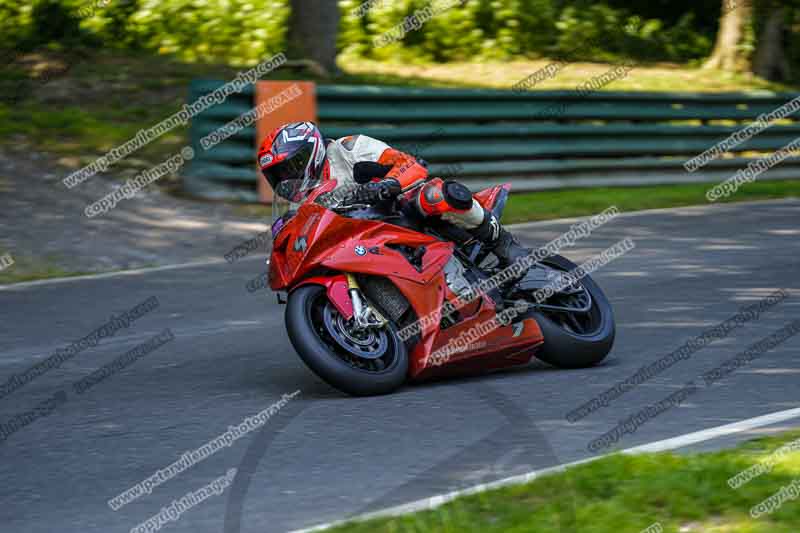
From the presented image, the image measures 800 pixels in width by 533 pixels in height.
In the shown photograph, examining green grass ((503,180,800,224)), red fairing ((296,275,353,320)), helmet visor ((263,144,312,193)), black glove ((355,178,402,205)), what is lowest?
green grass ((503,180,800,224))

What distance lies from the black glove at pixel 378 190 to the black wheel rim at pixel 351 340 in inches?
22.0

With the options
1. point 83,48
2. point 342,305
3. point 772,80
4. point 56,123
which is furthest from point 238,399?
point 772,80

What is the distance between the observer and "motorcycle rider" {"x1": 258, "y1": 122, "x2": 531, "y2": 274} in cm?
649

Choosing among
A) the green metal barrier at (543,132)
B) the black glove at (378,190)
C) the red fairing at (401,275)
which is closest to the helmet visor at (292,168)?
the red fairing at (401,275)

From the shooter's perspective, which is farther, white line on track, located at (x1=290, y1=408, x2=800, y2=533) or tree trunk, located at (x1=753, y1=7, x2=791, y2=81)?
tree trunk, located at (x1=753, y1=7, x2=791, y2=81)

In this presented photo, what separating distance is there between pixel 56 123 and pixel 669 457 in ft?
36.8

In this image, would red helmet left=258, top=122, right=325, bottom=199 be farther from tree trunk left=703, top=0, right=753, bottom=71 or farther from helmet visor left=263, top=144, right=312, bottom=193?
tree trunk left=703, top=0, right=753, bottom=71

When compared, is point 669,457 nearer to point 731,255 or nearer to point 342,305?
point 342,305

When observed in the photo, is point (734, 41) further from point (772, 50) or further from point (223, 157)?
point (223, 157)

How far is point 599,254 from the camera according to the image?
37.3ft

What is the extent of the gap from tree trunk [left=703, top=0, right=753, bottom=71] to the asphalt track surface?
1302cm

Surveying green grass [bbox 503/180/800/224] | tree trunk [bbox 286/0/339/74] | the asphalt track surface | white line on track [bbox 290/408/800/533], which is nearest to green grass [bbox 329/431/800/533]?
white line on track [bbox 290/408/800/533]

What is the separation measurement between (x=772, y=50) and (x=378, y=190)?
1794cm

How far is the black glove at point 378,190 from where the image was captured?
21.2 ft
